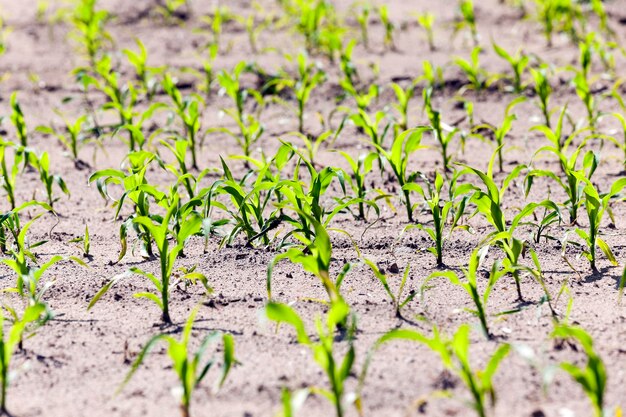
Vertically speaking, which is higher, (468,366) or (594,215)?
(594,215)

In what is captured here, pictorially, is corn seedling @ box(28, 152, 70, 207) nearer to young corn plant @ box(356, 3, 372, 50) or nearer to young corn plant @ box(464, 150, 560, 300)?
young corn plant @ box(464, 150, 560, 300)

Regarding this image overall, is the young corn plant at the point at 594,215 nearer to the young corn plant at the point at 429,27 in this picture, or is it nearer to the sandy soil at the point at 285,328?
the sandy soil at the point at 285,328

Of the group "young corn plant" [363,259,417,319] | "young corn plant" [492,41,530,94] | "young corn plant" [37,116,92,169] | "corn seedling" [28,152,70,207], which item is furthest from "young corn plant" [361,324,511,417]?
"young corn plant" [492,41,530,94]

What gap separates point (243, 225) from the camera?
11.0ft

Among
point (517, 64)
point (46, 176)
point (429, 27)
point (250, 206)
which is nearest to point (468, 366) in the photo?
point (250, 206)

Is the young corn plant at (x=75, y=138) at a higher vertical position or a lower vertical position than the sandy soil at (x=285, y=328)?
higher

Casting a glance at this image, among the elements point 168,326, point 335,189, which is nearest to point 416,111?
point 335,189

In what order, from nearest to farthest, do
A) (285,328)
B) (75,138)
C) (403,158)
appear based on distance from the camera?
(285,328), (403,158), (75,138)

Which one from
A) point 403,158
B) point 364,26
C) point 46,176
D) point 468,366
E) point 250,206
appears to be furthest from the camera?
point 364,26

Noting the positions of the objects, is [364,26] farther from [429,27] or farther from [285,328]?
[285,328]

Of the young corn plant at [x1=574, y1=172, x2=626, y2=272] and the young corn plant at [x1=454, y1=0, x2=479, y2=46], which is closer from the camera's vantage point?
the young corn plant at [x1=574, y1=172, x2=626, y2=272]

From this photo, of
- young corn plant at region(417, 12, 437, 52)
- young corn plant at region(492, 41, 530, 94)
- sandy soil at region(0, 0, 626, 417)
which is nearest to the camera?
sandy soil at region(0, 0, 626, 417)

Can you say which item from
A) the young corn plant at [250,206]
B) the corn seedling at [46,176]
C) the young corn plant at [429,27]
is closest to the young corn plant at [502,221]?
the young corn plant at [250,206]

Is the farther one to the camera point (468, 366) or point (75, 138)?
point (75, 138)
